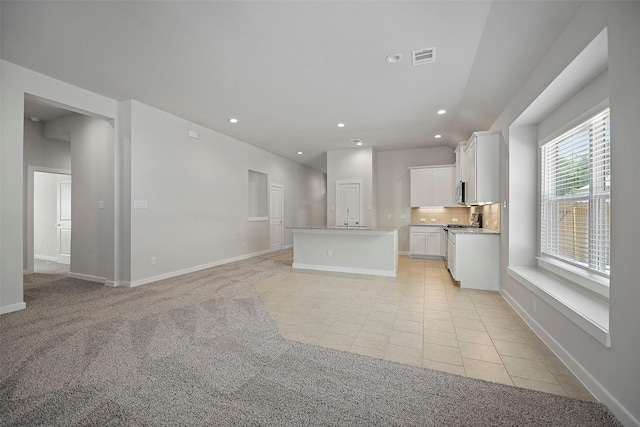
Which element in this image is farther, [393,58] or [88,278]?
[88,278]

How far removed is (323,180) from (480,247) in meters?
8.73

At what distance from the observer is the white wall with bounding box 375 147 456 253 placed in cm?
757

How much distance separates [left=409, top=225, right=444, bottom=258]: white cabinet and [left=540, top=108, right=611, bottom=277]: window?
11.7ft

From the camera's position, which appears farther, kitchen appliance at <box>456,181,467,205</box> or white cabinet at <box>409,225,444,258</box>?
white cabinet at <box>409,225,444,258</box>

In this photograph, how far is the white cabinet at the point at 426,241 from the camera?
6918 millimetres

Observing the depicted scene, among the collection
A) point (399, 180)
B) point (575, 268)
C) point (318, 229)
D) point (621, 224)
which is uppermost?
point (399, 180)

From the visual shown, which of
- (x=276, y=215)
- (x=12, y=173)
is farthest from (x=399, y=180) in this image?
(x=12, y=173)

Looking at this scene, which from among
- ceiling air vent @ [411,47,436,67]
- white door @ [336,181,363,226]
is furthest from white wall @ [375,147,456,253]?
ceiling air vent @ [411,47,436,67]

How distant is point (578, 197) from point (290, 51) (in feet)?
10.7

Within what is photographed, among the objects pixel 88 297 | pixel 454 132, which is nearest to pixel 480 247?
pixel 454 132

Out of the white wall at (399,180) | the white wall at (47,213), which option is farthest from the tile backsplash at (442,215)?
the white wall at (47,213)

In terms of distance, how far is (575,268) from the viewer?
262 cm

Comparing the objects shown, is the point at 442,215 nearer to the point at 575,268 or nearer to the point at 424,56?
the point at 575,268

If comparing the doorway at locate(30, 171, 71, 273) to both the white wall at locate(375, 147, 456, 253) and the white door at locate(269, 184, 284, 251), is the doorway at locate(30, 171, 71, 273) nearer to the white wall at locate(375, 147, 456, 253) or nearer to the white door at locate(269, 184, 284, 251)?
the white door at locate(269, 184, 284, 251)
